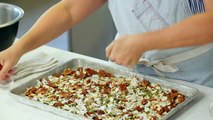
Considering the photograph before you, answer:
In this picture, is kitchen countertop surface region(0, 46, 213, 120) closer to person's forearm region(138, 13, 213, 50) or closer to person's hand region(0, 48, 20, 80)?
person's hand region(0, 48, 20, 80)

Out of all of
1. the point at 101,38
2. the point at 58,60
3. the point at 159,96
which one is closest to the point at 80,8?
the point at 58,60

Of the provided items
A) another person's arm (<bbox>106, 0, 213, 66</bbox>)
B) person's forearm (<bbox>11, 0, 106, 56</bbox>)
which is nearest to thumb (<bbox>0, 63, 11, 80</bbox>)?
person's forearm (<bbox>11, 0, 106, 56</bbox>)

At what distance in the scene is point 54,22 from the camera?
1.48 metres

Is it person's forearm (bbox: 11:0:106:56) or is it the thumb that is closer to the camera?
the thumb

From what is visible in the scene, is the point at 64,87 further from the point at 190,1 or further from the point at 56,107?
A: the point at 190,1

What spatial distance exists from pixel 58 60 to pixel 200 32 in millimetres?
550

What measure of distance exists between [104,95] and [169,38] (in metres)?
0.26

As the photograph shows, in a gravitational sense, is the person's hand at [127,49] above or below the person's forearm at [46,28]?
above

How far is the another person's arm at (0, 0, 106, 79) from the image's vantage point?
56.0 inches

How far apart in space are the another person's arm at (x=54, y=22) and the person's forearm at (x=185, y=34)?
399mm

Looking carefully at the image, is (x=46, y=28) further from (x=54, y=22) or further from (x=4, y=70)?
(x=4, y=70)

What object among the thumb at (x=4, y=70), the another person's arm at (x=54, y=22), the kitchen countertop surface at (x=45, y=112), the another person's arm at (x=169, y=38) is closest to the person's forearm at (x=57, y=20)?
the another person's arm at (x=54, y=22)

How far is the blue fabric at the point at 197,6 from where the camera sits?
1.29 metres

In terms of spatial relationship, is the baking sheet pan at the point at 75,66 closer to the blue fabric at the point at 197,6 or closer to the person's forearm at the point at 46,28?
the person's forearm at the point at 46,28
